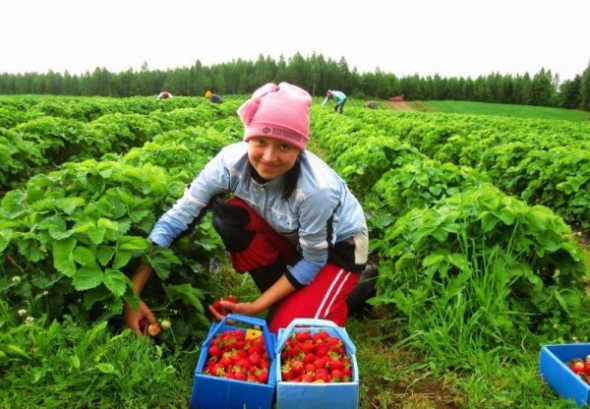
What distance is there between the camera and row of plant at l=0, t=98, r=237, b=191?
5266mm

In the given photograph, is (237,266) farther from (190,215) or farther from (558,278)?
(558,278)

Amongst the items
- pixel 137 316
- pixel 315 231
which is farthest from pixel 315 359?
pixel 137 316

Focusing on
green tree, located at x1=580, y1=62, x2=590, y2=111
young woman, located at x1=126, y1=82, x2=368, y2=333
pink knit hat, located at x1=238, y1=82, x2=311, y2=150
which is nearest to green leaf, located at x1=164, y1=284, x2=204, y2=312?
young woman, located at x1=126, y1=82, x2=368, y2=333

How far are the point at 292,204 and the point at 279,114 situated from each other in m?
0.55

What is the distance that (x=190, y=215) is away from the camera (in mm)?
2576

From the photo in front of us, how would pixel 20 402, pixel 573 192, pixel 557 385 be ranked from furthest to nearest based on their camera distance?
1. pixel 573 192
2. pixel 557 385
3. pixel 20 402

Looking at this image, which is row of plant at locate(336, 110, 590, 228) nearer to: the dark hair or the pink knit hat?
the dark hair

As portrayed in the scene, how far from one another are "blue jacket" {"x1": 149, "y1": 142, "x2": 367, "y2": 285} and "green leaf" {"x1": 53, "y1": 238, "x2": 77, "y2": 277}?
16.1 inches

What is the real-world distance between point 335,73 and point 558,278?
74469mm

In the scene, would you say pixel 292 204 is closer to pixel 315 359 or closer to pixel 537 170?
pixel 315 359

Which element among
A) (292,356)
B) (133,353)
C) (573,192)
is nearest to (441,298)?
(292,356)

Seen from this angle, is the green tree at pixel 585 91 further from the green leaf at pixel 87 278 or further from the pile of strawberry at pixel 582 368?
the green leaf at pixel 87 278

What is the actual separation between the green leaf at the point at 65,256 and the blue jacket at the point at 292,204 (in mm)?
410

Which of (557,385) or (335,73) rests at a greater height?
(335,73)
